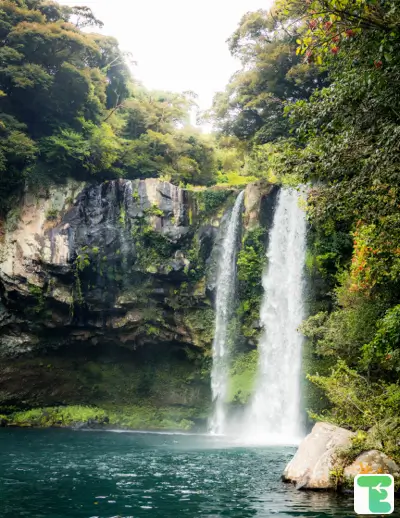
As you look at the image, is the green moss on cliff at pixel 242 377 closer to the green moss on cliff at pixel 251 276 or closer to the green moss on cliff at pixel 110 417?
the green moss on cliff at pixel 251 276

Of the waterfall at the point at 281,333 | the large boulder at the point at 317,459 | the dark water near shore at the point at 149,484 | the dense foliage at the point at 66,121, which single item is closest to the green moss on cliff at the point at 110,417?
the waterfall at the point at 281,333

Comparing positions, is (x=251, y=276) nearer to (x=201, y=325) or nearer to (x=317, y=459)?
(x=201, y=325)

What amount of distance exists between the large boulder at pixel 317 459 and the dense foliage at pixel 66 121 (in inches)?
685

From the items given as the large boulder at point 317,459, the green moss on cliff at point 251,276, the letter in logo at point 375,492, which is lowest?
the large boulder at point 317,459

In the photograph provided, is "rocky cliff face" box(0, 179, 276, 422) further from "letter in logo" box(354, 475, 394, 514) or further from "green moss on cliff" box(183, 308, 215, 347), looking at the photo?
"letter in logo" box(354, 475, 394, 514)

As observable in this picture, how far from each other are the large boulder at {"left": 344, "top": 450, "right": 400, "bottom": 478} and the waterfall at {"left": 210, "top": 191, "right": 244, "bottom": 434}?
1409 cm

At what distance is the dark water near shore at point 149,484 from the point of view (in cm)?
691

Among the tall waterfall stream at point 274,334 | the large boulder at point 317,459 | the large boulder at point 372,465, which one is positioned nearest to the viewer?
the large boulder at point 372,465

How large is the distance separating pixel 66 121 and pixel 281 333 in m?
15.4

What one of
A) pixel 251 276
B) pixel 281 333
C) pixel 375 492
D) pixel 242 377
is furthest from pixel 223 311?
pixel 375 492

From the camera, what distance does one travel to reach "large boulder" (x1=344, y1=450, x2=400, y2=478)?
302 inches

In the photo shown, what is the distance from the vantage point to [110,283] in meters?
22.7

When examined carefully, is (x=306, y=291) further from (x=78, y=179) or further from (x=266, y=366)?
(x=78, y=179)

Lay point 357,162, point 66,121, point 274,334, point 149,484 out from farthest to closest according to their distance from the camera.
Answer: point 66,121, point 274,334, point 149,484, point 357,162
